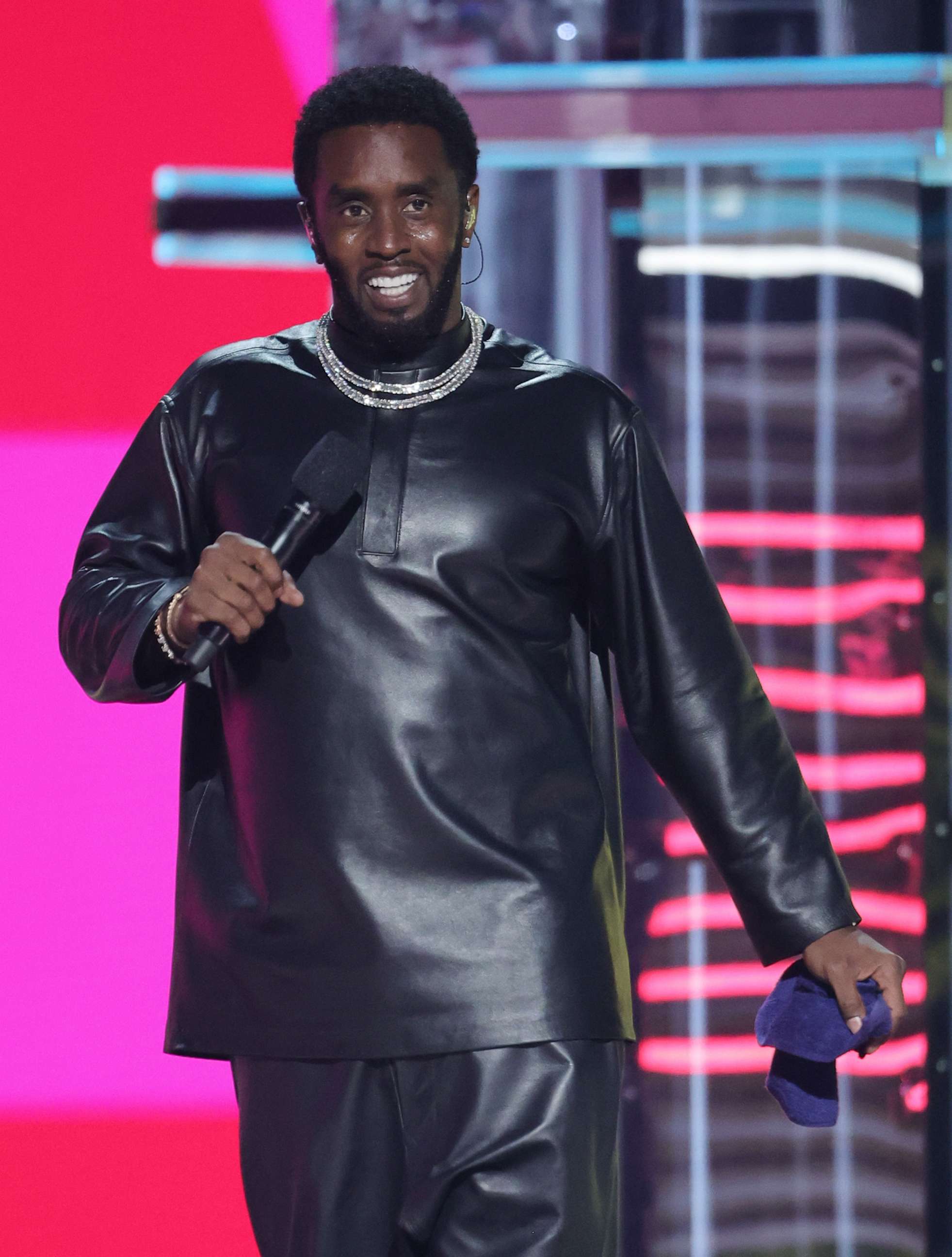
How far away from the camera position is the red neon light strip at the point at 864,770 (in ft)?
9.20

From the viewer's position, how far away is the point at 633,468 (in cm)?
180

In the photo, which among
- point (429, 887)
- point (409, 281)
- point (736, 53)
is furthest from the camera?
point (736, 53)

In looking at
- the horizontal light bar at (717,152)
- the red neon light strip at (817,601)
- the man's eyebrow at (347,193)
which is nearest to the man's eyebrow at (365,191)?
the man's eyebrow at (347,193)

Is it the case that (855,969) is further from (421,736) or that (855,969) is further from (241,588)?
(241,588)

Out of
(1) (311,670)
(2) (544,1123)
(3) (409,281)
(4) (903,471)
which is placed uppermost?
(3) (409,281)

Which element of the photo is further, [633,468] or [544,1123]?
[633,468]

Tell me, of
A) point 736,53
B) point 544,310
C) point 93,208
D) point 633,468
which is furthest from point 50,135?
point 633,468

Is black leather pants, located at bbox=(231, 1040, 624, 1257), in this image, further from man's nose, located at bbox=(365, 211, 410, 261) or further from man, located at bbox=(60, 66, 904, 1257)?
man's nose, located at bbox=(365, 211, 410, 261)

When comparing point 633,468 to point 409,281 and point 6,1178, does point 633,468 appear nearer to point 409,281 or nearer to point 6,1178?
point 409,281

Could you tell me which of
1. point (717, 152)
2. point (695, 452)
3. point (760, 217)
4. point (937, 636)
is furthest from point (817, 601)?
point (717, 152)

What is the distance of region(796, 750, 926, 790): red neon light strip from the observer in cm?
280

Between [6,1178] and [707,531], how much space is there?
164 centimetres

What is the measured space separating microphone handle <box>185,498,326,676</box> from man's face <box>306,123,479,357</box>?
312mm

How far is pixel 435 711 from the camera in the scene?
166cm
